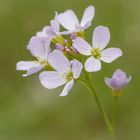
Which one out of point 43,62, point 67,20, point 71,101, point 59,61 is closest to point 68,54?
point 59,61

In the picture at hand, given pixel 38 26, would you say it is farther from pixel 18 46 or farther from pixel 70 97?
pixel 70 97

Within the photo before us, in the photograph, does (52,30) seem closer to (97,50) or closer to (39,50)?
(39,50)

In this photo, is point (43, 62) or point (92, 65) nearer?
point (92, 65)

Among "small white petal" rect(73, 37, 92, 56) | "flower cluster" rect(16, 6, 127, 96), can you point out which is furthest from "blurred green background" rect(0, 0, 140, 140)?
"small white petal" rect(73, 37, 92, 56)

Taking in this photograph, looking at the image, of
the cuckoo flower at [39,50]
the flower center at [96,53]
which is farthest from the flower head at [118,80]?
the cuckoo flower at [39,50]

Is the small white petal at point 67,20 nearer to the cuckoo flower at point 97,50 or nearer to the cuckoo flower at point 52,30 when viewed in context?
the cuckoo flower at point 52,30

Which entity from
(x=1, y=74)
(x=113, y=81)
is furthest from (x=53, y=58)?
(x=1, y=74)
